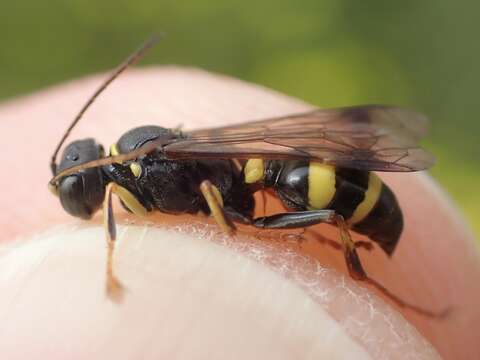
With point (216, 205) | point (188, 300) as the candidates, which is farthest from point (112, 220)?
point (188, 300)

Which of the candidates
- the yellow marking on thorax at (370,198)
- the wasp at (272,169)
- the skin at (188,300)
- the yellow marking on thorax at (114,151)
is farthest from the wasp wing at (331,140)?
the skin at (188,300)

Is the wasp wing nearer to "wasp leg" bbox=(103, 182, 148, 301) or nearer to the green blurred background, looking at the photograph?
"wasp leg" bbox=(103, 182, 148, 301)

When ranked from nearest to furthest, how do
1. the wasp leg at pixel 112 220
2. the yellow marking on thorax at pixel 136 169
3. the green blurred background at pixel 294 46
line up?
the wasp leg at pixel 112 220 → the yellow marking on thorax at pixel 136 169 → the green blurred background at pixel 294 46

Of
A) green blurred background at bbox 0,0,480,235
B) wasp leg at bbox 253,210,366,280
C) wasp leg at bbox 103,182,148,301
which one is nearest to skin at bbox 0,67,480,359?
wasp leg at bbox 103,182,148,301

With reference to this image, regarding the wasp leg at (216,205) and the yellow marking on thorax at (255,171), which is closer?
the wasp leg at (216,205)

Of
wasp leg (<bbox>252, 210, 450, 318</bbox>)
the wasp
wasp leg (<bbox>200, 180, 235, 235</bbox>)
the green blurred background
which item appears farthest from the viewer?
the green blurred background

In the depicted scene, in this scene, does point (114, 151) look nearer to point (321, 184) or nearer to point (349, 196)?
point (321, 184)

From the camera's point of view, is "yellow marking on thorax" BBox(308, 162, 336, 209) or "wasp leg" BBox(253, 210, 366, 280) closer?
"wasp leg" BBox(253, 210, 366, 280)

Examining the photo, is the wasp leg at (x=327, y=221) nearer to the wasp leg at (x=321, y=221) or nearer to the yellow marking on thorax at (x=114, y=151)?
the wasp leg at (x=321, y=221)
